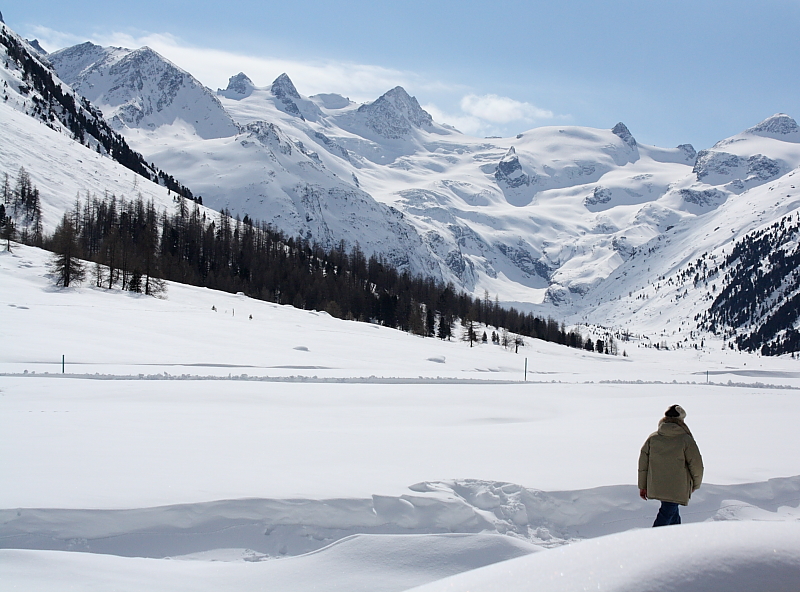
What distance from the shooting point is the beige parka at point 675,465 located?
23.2ft

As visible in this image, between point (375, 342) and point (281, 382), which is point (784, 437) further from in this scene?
point (375, 342)

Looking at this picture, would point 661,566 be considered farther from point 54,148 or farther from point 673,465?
point 54,148

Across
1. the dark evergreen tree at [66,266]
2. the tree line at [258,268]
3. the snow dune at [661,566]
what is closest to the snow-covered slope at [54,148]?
the tree line at [258,268]

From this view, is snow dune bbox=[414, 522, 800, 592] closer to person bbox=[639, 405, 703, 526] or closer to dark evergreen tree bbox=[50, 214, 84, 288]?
person bbox=[639, 405, 703, 526]

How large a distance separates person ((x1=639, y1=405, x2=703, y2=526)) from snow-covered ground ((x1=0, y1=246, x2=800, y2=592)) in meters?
1.76

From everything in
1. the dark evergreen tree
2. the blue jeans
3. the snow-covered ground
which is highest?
the dark evergreen tree

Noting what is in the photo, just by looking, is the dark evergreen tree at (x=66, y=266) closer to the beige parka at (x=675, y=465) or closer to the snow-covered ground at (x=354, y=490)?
the snow-covered ground at (x=354, y=490)

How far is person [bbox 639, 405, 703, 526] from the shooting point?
708 cm

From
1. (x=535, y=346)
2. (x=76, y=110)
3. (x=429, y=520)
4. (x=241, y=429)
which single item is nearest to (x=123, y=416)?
(x=241, y=429)

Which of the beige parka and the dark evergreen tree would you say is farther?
the dark evergreen tree

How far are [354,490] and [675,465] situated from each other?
4.65m

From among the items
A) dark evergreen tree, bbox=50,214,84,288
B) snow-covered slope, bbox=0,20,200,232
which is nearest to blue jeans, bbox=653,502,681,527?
dark evergreen tree, bbox=50,214,84,288

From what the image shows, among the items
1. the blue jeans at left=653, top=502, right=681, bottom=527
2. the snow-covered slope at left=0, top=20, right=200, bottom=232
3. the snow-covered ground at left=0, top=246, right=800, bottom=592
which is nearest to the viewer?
the snow-covered ground at left=0, top=246, right=800, bottom=592

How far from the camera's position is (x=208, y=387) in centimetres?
1931
